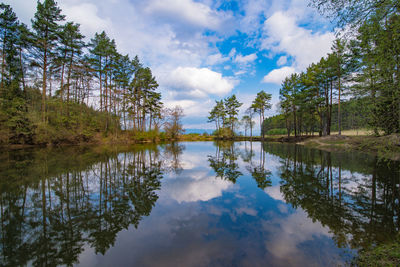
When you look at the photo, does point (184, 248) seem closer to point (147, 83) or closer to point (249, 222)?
point (249, 222)

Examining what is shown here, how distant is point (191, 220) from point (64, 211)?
11.2 feet

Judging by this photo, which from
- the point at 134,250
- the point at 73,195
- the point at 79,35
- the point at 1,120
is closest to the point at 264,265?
the point at 134,250

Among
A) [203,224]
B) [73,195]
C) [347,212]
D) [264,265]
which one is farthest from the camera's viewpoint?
[73,195]

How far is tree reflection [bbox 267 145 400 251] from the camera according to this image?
3336 millimetres

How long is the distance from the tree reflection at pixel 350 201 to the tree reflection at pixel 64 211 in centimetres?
474

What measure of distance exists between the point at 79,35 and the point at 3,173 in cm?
2204

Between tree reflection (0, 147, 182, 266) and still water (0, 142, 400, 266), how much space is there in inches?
0.8

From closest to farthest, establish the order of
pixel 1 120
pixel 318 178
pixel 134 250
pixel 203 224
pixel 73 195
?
pixel 134 250
pixel 203 224
pixel 73 195
pixel 318 178
pixel 1 120

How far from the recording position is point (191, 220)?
4.03m

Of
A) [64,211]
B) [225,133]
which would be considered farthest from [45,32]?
[225,133]

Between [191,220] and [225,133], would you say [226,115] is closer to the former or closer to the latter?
[225,133]

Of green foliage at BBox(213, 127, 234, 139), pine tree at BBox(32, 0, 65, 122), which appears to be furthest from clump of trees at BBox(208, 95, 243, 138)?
pine tree at BBox(32, 0, 65, 122)

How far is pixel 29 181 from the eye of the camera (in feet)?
21.0

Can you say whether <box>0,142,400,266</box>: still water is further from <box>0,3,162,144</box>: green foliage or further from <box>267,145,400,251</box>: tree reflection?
<box>0,3,162,144</box>: green foliage
